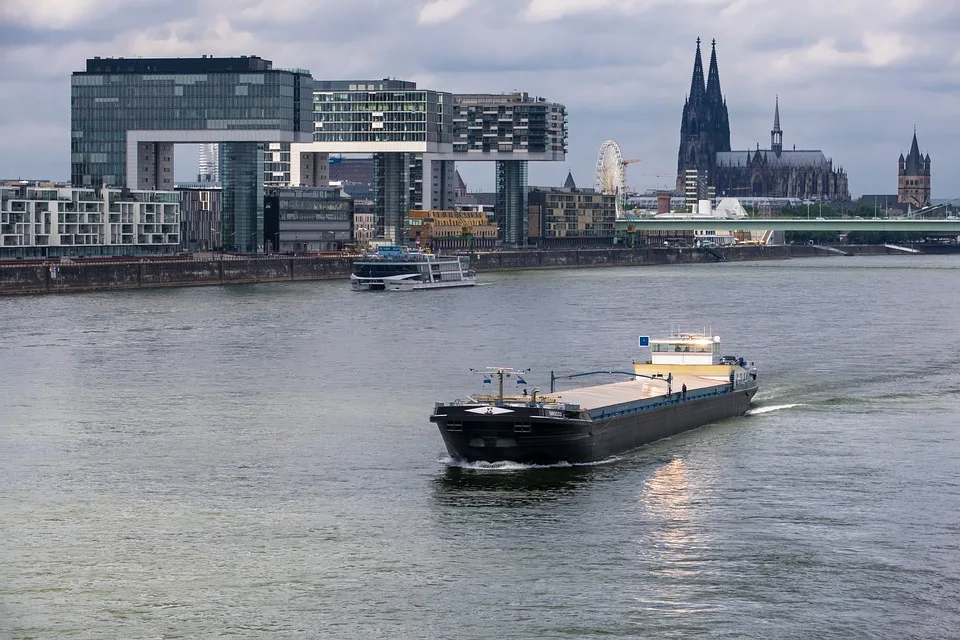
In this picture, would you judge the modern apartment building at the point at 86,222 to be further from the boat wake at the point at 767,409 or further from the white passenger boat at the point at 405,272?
the boat wake at the point at 767,409

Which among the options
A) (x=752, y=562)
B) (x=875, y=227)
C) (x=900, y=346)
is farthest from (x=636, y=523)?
(x=875, y=227)

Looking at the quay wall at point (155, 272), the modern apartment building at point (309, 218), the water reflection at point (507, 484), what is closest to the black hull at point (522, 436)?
the water reflection at point (507, 484)

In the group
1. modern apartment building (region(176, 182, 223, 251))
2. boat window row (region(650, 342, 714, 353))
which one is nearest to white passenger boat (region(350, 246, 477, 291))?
modern apartment building (region(176, 182, 223, 251))

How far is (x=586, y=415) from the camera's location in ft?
130

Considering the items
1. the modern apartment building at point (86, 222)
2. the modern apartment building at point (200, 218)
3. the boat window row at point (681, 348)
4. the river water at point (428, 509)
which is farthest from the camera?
the modern apartment building at point (200, 218)

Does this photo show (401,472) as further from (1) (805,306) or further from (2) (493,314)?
(1) (805,306)

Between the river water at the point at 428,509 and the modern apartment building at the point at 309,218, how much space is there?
328 ft

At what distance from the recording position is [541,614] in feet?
89.1

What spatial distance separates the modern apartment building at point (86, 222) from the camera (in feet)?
413

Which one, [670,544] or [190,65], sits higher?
[190,65]

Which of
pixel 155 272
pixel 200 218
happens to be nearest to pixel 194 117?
pixel 200 218

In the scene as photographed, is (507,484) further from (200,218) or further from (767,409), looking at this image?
(200,218)

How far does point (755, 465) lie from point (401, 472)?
8658 mm

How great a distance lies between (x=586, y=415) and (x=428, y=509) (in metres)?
6.66
